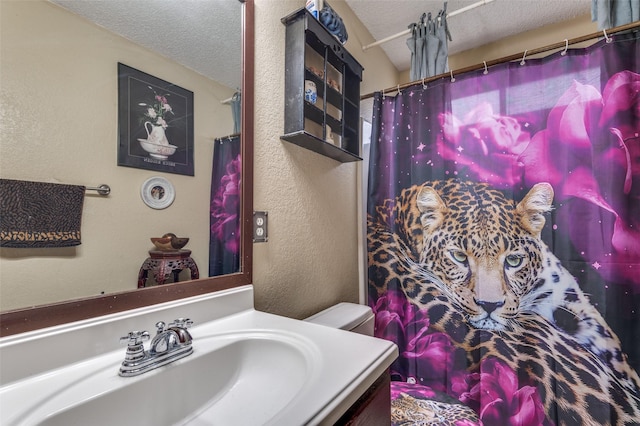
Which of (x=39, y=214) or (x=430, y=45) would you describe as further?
(x=430, y=45)

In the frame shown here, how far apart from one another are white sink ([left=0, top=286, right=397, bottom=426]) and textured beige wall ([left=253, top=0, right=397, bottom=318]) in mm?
297

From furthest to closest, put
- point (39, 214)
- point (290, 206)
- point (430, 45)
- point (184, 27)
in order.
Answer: point (430, 45) < point (290, 206) < point (184, 27) < point (39, 214)

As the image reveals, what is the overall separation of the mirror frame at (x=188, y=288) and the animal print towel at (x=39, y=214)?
129mm

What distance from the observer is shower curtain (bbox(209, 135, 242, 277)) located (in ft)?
2.85

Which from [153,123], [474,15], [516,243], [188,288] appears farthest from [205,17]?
[474,15]

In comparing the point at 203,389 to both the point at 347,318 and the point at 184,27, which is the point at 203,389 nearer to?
the point at 347,318

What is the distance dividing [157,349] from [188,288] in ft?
0.67

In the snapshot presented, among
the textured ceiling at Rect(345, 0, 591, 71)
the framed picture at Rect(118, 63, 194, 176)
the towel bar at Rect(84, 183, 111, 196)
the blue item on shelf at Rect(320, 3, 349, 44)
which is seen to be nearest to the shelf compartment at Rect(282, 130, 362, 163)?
the framed picture at Rect(118, 63, 194, 176)

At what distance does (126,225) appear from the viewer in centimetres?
67

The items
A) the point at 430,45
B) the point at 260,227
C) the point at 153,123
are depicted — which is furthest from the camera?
the point at 430,45

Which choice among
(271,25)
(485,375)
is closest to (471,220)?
(485,375)

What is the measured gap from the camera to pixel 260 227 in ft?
3.25

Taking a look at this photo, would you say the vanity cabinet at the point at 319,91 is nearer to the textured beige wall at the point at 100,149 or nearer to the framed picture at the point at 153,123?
the textured beige wall at the point at 100,149

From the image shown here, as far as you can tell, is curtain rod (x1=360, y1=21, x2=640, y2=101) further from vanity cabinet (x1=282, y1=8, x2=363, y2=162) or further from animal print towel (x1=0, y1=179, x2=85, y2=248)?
animal print towel (x1=0, y1=179, x2=85, y2=248)
